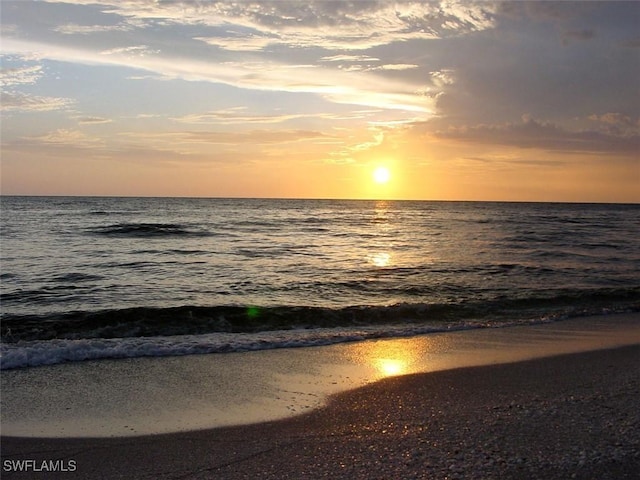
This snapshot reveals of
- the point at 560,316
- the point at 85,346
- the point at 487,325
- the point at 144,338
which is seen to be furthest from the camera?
the point at 560,316

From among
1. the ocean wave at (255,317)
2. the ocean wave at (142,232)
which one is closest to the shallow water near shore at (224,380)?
the ocean wave at (255,317)

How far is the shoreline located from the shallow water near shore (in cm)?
35

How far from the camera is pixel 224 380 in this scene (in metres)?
7.23

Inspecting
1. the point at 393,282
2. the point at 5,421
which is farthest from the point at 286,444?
the point at 393,282

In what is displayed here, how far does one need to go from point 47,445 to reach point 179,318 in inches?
258

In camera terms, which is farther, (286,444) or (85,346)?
(85,346)

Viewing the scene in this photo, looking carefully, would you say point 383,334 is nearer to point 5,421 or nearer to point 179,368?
point 179,368

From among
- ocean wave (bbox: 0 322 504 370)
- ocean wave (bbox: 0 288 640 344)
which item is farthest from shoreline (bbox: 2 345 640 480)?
ocean wave (bbox: 0 288 640 344)

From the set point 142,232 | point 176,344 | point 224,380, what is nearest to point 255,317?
point 176,344

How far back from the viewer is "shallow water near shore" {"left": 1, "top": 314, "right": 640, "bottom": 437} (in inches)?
227

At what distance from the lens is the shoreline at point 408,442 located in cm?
440

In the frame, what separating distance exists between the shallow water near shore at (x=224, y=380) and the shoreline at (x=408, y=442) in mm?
348

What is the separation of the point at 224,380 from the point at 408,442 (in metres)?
3.10

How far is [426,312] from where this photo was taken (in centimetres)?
1276
